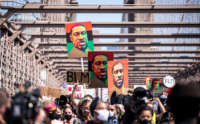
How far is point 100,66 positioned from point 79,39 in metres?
2.78

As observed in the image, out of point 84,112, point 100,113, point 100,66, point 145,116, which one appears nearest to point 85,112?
point 84,112

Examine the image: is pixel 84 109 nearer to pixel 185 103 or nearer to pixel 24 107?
pixel 185 103

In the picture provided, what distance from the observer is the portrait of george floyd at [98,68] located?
15.2m

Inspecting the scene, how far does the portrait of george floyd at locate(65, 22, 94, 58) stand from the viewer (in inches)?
718

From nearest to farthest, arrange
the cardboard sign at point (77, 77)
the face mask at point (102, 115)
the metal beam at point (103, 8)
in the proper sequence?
the face mask at point (102, 115)
the cardboard sign at point (77, 77)
the metal beam at point (103, 8)

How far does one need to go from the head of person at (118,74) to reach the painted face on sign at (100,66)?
452mm

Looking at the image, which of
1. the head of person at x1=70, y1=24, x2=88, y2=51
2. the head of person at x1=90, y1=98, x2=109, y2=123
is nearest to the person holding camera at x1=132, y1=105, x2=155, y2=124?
the head of person at x1=90, y1=98, x2=109, y2=123

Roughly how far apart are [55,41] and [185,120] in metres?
31.4

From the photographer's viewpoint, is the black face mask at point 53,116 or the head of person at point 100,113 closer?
the head of person at point 100,113

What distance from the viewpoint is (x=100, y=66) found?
1633cm

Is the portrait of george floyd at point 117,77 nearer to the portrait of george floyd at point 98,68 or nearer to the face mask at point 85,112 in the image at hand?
the portrait of george floyd at point 98,68

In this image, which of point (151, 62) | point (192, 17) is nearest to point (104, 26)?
point (192, 17)

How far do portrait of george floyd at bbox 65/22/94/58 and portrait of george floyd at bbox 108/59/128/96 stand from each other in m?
1.95

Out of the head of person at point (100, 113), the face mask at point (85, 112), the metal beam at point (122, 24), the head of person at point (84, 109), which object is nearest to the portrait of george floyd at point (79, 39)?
the metal beam at point (122, 24)
